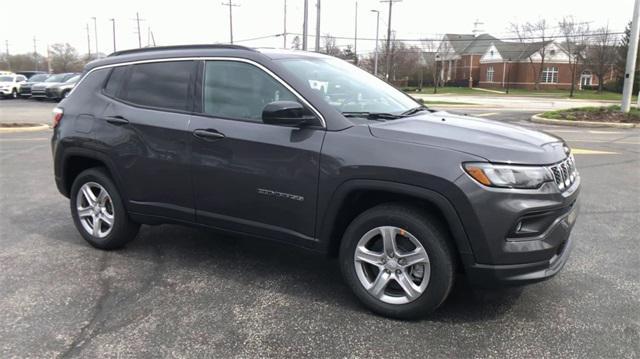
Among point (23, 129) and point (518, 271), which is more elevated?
point (518, 271)

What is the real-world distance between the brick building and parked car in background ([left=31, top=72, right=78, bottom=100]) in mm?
57564

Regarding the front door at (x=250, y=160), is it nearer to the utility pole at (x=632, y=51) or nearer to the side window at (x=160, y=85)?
the side window at (x=160, y=85)

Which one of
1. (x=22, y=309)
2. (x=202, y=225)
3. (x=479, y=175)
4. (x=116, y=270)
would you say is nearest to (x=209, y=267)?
(x=202, y=225)

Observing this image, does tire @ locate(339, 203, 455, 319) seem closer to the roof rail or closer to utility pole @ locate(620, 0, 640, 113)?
the roof rail

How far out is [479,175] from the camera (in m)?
3.09

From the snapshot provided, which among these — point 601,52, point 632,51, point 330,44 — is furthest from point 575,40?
point 632,51

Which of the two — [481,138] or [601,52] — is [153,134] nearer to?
[481,138]

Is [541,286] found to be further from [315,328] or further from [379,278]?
[315,328]

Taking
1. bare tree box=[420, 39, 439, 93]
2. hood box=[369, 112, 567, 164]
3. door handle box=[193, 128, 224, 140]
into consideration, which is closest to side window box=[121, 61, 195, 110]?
door handle box=[193, 128, 224, 140]

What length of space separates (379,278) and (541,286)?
4.50 feet

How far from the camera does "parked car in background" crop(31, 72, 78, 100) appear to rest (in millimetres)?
29036

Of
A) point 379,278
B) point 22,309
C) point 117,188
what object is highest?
point 117,188

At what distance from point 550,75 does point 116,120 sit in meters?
80.1

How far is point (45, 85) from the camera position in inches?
1143
